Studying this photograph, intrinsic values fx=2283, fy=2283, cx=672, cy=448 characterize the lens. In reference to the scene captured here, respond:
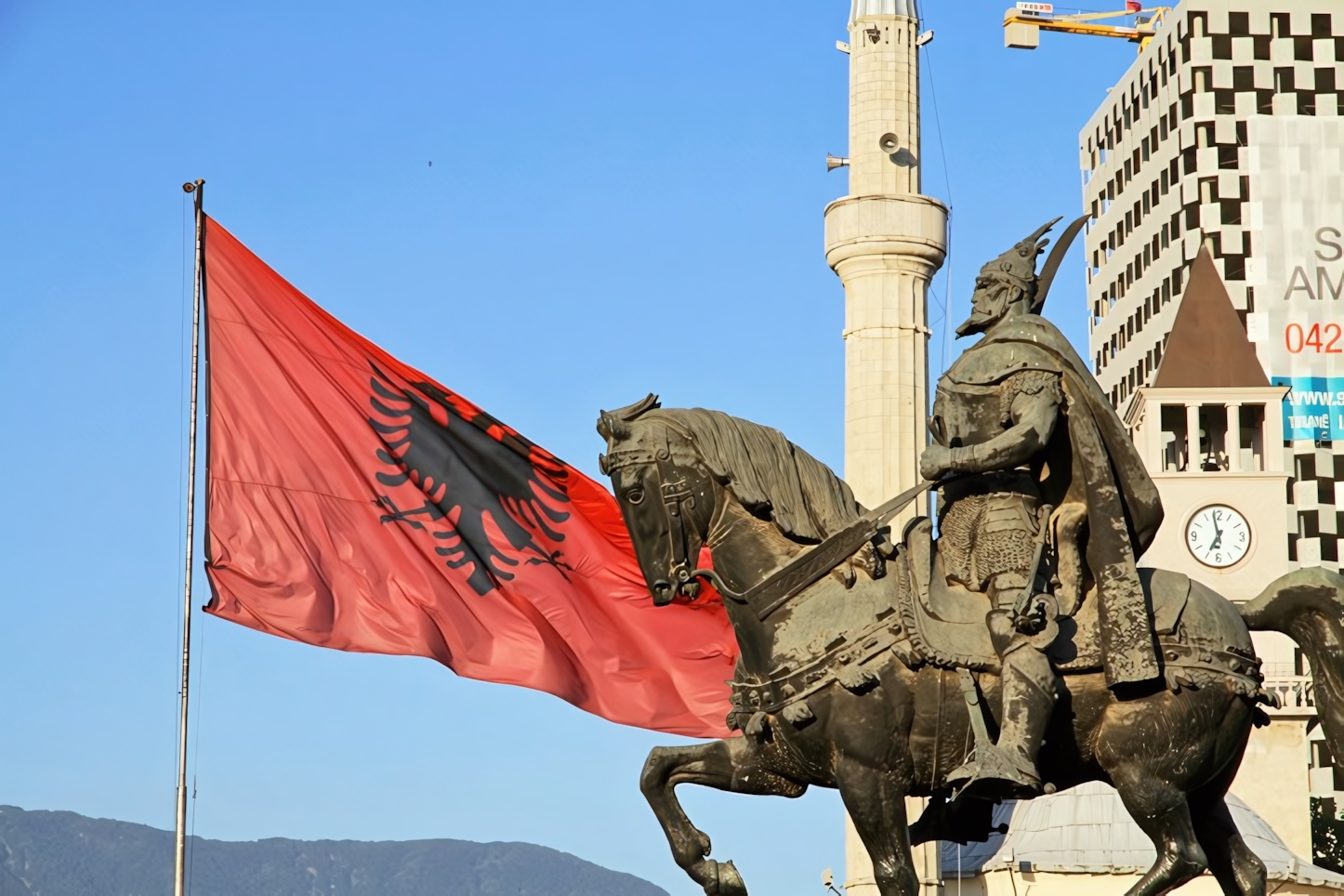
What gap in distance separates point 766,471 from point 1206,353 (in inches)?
2241

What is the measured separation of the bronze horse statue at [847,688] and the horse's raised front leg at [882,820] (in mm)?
10

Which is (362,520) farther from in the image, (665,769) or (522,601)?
(665,769)

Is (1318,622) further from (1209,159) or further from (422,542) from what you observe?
(1209,159)

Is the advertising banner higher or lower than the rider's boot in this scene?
higher

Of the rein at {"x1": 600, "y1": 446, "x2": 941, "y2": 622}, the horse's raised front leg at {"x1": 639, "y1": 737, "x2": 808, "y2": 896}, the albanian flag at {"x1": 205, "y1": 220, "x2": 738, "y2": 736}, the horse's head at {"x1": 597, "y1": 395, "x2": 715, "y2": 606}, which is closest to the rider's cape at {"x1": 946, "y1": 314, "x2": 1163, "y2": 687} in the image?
the rein at {"x1": 600, "y1": 446, "x2": 941, "y2": 622}

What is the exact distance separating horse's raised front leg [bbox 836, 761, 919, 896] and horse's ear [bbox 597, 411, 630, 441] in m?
2.29

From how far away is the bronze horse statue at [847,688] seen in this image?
12992 mm

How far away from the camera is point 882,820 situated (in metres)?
12.9

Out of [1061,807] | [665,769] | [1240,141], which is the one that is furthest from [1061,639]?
[1240,141]

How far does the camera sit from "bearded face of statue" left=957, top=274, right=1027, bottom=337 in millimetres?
14008

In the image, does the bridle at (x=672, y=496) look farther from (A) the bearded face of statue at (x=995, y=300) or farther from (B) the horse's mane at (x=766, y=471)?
(A) the bearded face of statue at (x=995, y=300)

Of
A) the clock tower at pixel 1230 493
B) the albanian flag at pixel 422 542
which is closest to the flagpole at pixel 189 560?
the albanian flag at pixel 422 542

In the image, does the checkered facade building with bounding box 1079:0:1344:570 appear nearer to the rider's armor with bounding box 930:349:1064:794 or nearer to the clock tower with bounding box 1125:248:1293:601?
the clock tower with bounding box 1125:248:1293:601

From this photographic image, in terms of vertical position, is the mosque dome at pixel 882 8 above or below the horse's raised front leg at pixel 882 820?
above
